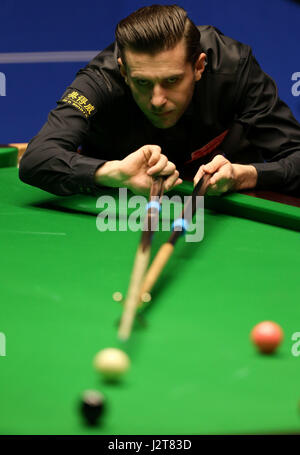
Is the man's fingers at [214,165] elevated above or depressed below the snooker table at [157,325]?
above

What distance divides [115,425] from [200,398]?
0.17 meters

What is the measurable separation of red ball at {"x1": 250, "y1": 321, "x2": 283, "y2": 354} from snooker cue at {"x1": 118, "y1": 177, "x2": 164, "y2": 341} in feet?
0.83

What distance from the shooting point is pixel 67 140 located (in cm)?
232

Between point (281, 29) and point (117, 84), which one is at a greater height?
point (281, 29)

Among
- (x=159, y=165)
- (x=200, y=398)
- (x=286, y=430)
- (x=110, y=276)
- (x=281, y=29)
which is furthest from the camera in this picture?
(x=281, y=29)

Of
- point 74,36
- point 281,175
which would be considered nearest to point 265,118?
point 281,175

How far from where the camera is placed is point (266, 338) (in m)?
1.19

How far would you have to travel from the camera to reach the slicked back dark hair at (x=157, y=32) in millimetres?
2111

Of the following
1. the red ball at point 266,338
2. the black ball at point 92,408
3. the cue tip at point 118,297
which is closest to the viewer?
the black ball at point 92,408

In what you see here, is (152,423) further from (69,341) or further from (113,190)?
(113,190)

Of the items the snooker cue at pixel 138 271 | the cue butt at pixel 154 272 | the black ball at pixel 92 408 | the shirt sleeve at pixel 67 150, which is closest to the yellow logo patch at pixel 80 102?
the shirt sleeve at pixel 67 150

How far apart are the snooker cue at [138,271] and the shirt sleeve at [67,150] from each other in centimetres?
41

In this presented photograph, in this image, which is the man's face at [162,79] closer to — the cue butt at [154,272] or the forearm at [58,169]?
the forearm at [58,169]

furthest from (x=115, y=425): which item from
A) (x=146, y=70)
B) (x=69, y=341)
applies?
(x=146, y=70)
